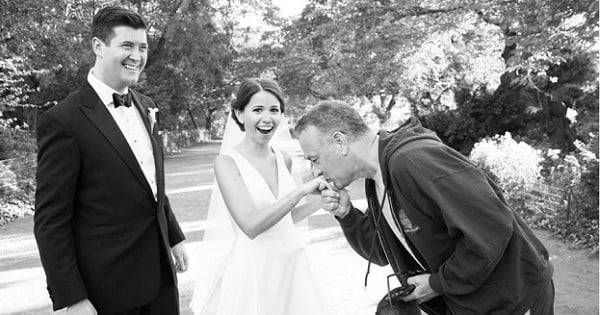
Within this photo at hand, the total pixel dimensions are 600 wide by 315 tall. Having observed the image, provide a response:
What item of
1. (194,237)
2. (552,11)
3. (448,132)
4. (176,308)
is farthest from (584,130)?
(176,308)

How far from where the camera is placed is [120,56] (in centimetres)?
258

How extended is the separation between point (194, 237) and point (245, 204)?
6445 millimetres

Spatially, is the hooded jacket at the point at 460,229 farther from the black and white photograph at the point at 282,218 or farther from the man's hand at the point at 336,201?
the man's hand at the point at 336,201

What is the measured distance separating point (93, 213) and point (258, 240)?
4.02ft

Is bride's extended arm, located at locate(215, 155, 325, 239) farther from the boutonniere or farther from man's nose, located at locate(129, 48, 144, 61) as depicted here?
man's nose, located at locate(129, 48, 144, 61)

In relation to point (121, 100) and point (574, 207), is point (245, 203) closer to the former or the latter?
point (121, 100)

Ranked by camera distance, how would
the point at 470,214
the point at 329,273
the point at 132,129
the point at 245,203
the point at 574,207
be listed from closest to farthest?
the point at 470,214 < the point at 132,129 < the point at 245,203 < the point at 329,273 < the point at 574,207

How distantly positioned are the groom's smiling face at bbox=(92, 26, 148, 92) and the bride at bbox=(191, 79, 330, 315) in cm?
86

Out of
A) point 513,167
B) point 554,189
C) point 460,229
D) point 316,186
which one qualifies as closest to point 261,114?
point 316,186

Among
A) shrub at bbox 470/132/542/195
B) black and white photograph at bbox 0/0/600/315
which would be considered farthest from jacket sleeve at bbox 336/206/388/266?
shrub at bbox 470/132/542/195

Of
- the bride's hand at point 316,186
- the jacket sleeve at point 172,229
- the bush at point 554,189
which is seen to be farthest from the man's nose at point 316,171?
the bush at point 554,189

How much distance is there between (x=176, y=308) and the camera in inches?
116

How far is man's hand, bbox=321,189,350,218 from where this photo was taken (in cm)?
263

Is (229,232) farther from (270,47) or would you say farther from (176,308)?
(270,47)
